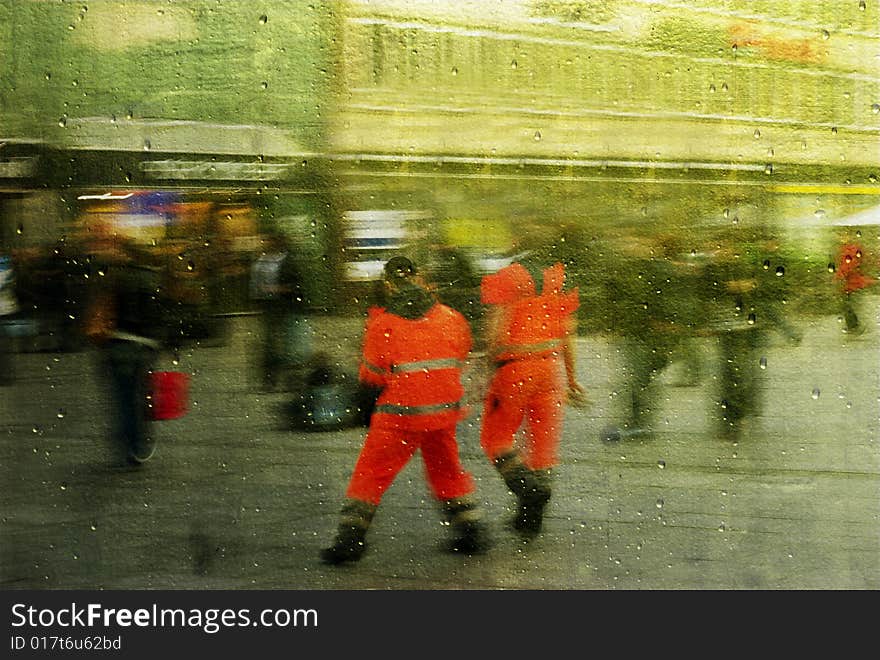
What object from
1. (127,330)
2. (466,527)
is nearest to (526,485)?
(466,527)

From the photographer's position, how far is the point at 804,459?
4.02m

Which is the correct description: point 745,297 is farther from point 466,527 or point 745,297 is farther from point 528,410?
point 466,527

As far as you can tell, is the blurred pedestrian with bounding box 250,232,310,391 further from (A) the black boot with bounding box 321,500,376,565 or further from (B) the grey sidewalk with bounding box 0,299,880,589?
(A) the black boot with bounding box 321,500,376,565

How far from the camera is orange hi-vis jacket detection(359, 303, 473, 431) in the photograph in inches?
155

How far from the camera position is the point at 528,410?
158 inches

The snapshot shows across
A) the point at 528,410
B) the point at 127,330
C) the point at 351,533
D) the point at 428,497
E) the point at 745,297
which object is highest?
the point at 745,297

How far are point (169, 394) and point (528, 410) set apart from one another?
124 centimetres

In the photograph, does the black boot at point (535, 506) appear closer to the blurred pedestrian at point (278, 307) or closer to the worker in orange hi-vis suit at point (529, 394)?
the worker in orange hi-vis suit at point (529, 394)

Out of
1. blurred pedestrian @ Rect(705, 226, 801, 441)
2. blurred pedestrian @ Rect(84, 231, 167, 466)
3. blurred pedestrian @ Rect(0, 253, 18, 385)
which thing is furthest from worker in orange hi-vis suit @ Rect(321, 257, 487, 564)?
blurred pedestrian @ Rect(0, 253, 18, 385)

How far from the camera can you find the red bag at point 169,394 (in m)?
3.92
